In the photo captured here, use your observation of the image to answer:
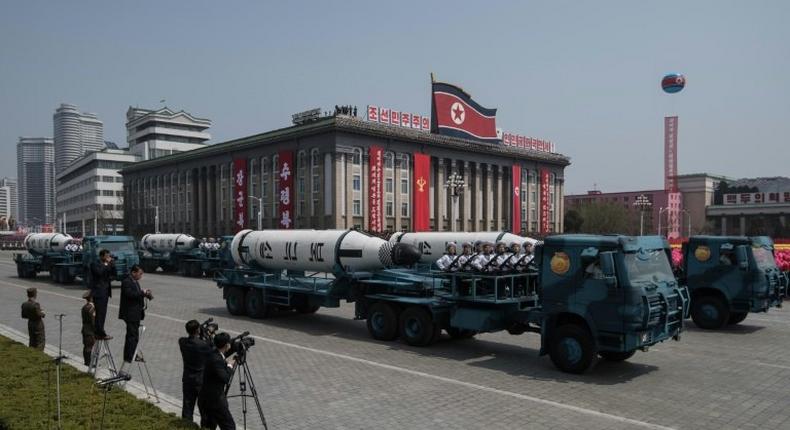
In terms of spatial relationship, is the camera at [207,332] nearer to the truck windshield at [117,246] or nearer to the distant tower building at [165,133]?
the truck windshield at [117,246]

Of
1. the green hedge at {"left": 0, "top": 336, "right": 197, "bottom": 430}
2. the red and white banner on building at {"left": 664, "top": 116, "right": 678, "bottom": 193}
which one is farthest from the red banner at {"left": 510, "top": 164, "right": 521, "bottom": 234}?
the green hedge at {"left": 0, "top": 336, "right": 197, "bottom": 430}

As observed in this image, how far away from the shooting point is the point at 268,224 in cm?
7438

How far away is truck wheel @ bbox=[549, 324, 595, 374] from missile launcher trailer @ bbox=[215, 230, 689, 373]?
0.02 m

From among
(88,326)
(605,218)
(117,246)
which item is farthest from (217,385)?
(605,218)

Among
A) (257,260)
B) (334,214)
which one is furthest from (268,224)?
(257,260)

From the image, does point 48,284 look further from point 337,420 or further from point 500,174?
point 500,174

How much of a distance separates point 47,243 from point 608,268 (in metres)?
34.9

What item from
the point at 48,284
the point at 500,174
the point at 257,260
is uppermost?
the point at 500,174

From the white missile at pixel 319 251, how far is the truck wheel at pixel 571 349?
572cm

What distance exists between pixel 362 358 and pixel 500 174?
250 ft

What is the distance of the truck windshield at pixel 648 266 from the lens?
457 inches

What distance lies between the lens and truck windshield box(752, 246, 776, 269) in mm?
17297

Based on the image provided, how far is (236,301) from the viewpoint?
20.4 meters

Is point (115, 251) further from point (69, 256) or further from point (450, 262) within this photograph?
point (450, 262)
